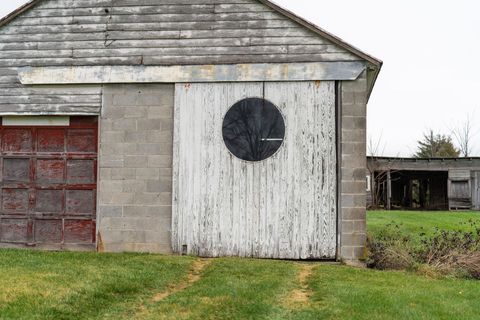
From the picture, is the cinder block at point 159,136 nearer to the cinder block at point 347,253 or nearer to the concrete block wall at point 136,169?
the concrete block wall at point 136,169

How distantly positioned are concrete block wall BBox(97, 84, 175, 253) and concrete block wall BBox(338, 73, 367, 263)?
3256mm

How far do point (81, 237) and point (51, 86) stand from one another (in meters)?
3.05

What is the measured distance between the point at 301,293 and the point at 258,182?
10.4ft

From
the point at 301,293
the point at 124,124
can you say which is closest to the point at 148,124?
the point at 124,124

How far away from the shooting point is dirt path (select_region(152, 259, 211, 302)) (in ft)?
25.0

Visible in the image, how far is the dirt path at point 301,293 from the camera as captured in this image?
7.16 m

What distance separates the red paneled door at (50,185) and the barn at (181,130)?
1.1 inches

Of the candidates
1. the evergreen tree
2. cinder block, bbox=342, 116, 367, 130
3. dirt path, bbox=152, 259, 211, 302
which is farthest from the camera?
the evergreen tree

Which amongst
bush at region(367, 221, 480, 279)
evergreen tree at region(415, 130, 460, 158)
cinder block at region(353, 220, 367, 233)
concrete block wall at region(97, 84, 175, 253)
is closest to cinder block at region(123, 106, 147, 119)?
concrete block wall at region(97, 84, 175, 253)

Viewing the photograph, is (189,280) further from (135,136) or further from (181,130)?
(135,136)

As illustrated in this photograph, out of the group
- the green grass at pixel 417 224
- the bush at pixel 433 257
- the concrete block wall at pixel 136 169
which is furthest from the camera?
the green grass at pixel 417 224

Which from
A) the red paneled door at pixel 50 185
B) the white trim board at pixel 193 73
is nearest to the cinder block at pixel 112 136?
the red paneled door at pixel 50 185

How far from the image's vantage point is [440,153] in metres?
50.5

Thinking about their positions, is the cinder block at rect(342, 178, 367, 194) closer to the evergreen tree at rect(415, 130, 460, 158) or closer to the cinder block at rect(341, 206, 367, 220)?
the cinder block at rect(341, 206, 367, 220)
